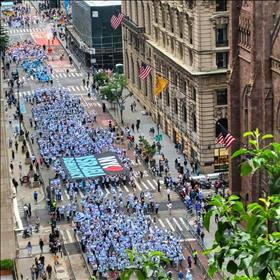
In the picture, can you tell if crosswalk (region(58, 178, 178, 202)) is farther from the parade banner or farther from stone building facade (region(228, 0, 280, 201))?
stone building facade (region(228, 0, 280, 201))

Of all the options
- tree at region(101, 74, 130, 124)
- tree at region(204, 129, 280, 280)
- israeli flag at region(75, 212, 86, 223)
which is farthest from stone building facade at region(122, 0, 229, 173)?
tree at region(204, 129, 280, 280)

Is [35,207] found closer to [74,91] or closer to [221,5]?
[221,5]

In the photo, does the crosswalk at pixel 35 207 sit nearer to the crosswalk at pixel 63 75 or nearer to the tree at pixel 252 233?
the tree at pixel 252 233

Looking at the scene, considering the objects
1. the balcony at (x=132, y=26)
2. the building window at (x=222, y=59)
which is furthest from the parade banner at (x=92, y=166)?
the balcony at (x=132, y=26)

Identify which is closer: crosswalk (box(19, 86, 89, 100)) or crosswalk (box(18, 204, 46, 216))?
crosswalk (box(18, 204, 46, 216))

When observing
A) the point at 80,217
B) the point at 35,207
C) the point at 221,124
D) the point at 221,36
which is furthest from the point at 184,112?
the point at 80,217

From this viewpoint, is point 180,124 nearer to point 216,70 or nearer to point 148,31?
point 216,70
